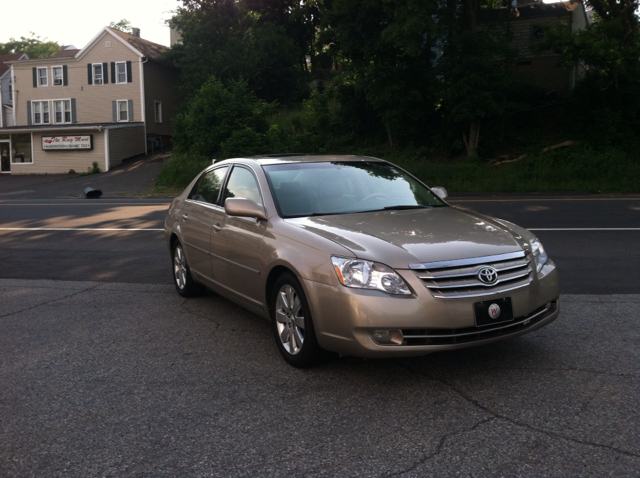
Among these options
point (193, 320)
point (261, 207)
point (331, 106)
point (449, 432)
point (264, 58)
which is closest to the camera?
point (449, 432)

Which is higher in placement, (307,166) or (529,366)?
(307,166)

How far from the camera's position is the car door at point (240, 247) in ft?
17.7

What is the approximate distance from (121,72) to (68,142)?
6861mm

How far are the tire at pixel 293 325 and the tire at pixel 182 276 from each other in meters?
2.28

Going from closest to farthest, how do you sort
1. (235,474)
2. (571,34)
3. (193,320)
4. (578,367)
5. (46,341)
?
(235,474)
(578,367)
(46,341)
(193,320)
(571,34)

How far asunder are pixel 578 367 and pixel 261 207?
2.69 metres

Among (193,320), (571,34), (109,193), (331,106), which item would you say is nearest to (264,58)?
(331,106)

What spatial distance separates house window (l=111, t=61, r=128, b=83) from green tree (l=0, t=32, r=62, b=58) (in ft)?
162

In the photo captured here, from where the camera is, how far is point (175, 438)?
12.2 feet

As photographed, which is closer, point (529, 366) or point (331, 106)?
point (529, 366)

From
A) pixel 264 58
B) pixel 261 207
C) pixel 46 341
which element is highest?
pixel 264 58

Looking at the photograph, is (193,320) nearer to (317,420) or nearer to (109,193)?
(317,420)

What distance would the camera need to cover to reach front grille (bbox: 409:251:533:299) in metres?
4.23

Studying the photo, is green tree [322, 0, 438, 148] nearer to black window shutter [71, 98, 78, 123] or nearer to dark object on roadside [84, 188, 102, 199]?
dark object on roadside [84, 188, 102, 199]
